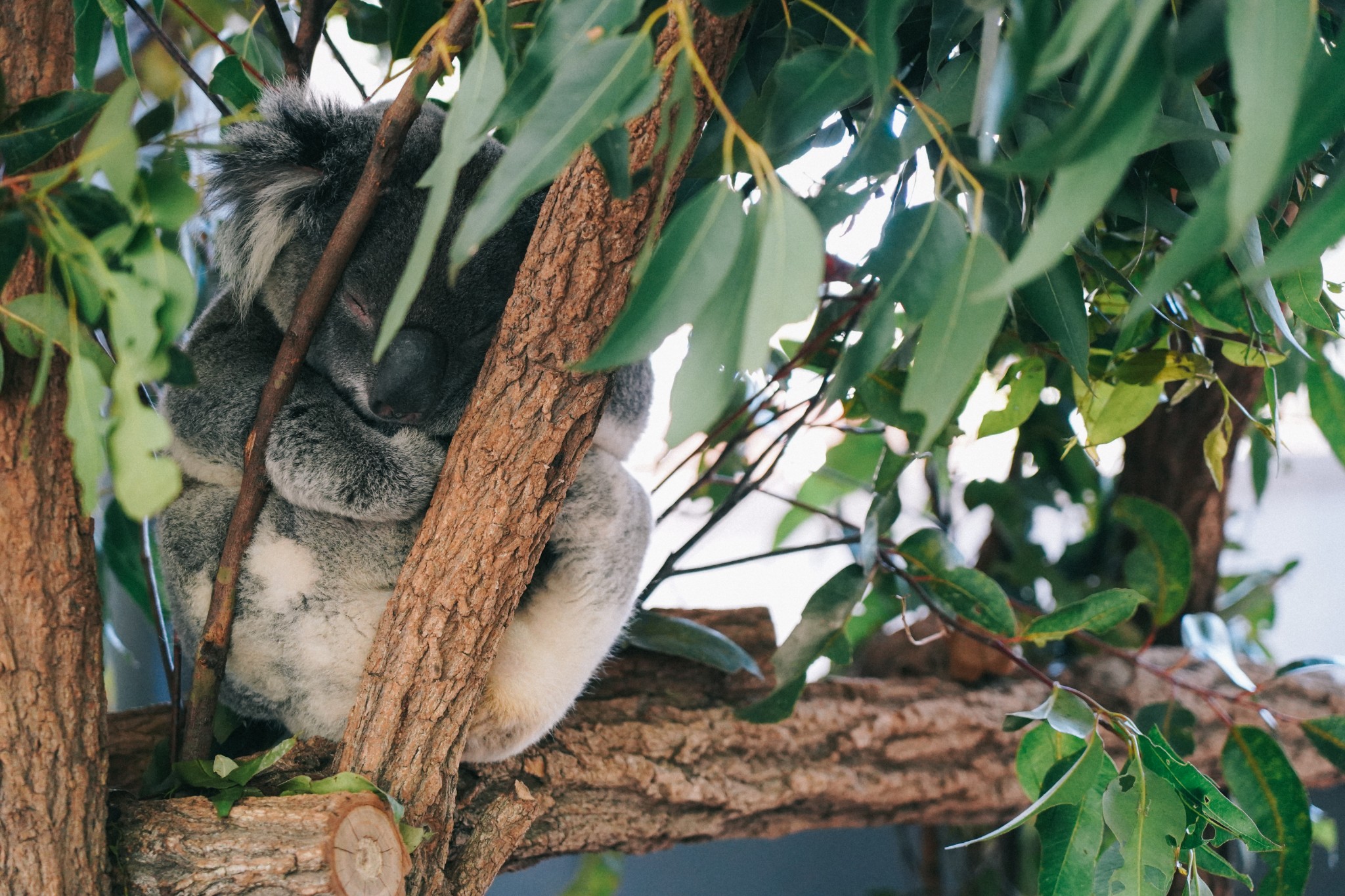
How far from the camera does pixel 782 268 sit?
620 millimetres

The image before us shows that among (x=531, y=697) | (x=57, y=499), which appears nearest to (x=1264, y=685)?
(x=531, y=697)

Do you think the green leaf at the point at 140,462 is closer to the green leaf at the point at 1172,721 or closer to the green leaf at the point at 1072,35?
the green leaf at the point at 1072,35

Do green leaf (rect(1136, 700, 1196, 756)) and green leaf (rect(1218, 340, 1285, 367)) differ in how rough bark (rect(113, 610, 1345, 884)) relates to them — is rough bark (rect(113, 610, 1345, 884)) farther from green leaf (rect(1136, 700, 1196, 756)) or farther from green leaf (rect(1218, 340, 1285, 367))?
green leaf (rect(1218, 340, 1285, 367))

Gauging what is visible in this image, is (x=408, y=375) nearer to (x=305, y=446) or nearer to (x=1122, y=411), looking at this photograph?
(x=305, y=446)

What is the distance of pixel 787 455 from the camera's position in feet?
7.89

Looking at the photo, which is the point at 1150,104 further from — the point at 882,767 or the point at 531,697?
the point at 882,767

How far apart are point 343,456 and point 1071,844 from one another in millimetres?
1078

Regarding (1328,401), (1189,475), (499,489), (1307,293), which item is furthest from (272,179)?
(1189,475)

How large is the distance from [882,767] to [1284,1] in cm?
166

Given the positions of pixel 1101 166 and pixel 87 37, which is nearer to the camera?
pixel 1101 166

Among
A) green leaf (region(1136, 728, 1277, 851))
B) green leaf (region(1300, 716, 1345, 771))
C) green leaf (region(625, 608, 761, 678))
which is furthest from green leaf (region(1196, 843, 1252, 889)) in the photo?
green leaf (region(625, 608, 761, 678))

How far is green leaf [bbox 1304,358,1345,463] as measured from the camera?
1.44 m

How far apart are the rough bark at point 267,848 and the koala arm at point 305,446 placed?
1.35 feet

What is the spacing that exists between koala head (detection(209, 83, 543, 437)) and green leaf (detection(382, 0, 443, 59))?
0.14 metres
